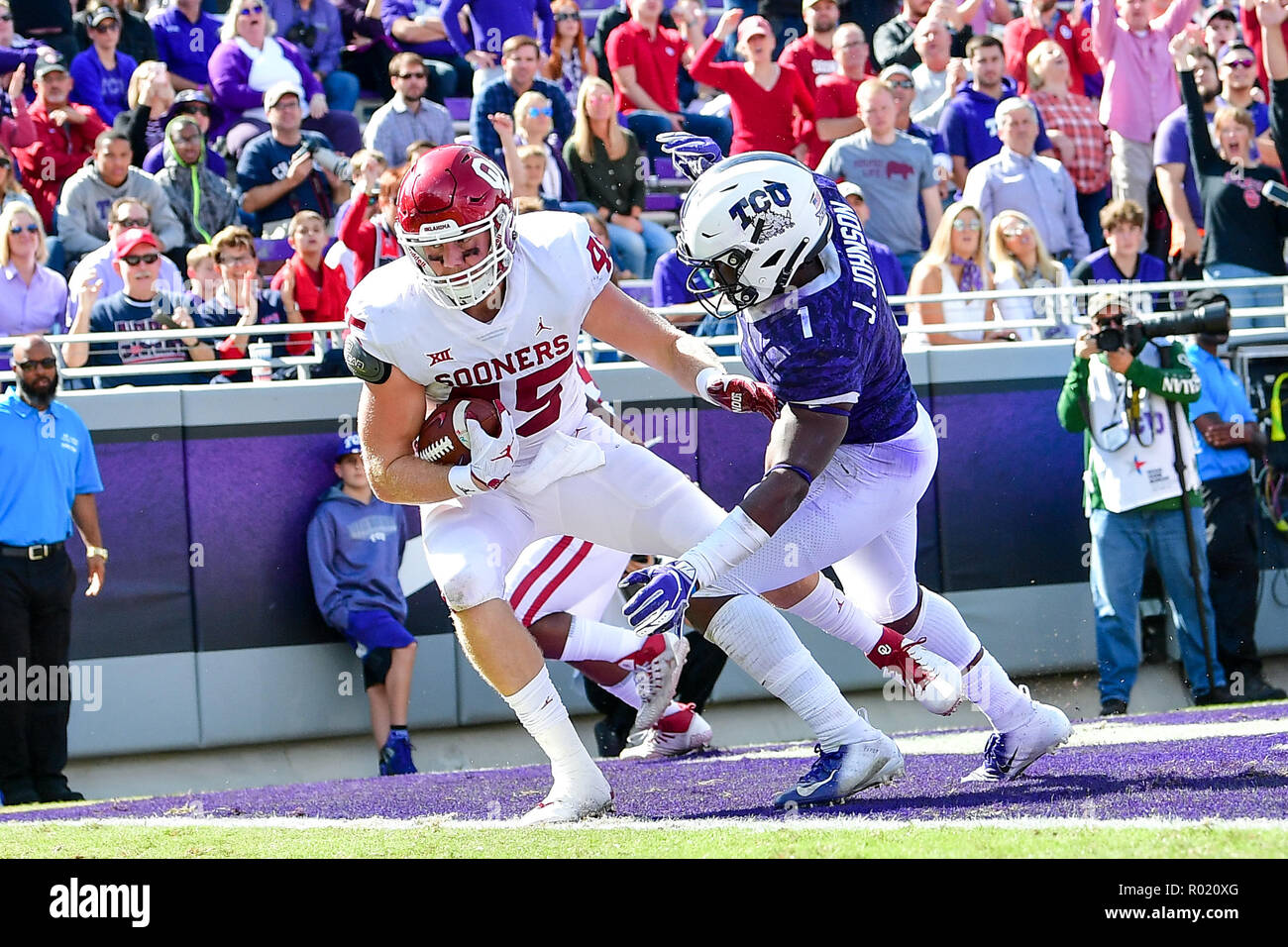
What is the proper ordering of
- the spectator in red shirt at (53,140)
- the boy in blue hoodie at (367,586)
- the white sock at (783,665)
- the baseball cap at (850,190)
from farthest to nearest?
1. the spectator in red shirt at (53,140)
2. the baseball cap at (850,190)
3. the boy in blue hoodie at (367,586)
4. the white sock at (783,665)

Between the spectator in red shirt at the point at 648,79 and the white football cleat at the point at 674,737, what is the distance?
5.03 meters

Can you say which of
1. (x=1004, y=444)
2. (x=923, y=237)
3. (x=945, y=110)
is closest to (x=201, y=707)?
(x=1004, y=444)

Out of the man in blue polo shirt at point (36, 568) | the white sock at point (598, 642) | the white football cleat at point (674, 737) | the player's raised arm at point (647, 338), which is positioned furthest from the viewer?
the man in blue polo shirt at point (36, 568)

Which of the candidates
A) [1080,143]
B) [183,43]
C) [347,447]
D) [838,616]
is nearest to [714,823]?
[838,616]

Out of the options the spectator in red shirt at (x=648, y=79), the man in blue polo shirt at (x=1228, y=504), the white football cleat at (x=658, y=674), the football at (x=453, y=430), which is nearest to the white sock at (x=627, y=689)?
the white football cleat at (x=658, y=674)

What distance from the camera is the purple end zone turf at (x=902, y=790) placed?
4.21 meters

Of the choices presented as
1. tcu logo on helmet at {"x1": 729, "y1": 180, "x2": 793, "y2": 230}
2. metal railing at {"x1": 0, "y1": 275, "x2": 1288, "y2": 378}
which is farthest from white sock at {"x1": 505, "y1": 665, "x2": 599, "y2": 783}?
metal railing at {"x1": 0, "y1": 275, "x2": 1288, "y2": 378}

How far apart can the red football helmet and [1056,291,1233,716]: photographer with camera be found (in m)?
4.08

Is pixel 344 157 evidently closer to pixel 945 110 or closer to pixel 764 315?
pixel 945 110

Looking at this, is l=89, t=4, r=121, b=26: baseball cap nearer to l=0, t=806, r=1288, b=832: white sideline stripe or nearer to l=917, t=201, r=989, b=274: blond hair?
l=917, t=201, r=989, b=274: blond hair

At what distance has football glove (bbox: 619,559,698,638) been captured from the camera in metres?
4.04

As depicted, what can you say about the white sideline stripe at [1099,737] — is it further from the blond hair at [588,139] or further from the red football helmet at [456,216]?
the blond hair at [588,139]

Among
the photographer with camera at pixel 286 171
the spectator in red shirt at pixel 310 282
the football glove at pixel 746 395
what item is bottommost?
the football glove at pixel 746 395

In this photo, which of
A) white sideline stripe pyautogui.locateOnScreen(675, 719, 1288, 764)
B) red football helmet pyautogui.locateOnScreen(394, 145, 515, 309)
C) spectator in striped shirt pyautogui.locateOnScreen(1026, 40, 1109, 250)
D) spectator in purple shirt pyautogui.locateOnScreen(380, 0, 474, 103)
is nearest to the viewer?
red football helmet pyautogui.locateOnScreen(394, 145, 515, 309)
